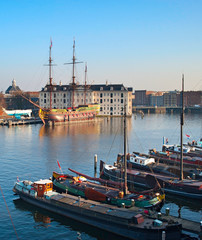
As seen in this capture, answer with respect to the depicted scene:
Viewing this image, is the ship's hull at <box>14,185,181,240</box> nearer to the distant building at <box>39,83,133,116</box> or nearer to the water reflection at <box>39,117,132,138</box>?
the water reflection at <box>39,117,132,138</box>

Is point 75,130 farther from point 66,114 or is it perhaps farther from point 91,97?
point 91,97

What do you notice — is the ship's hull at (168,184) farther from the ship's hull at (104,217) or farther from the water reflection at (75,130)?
the water reflection at (75,130)

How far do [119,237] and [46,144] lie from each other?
4589cm

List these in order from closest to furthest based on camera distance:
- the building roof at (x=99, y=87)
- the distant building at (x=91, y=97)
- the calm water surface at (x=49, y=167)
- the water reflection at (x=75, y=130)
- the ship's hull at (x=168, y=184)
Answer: the calm water surface at (x=49, y=167), the ship's hull at (x=168, y=184), the water reflection at (x=75, y=130), the distant building at (x=91, y=97), the building roof at (x=99, y=87)

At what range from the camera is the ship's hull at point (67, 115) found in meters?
116

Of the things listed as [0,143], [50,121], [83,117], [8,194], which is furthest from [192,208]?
[83,117]

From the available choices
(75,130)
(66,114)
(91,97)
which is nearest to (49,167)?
(75,130)

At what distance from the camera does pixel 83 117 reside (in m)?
131

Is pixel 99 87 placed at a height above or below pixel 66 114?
above

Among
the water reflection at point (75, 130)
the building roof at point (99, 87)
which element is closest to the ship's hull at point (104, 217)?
the water reflection at point (75, 130)

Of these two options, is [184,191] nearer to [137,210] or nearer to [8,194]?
[137,210]

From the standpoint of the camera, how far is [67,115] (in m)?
123

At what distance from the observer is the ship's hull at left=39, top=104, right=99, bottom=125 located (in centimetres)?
11594

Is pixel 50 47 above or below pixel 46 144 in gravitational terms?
above
